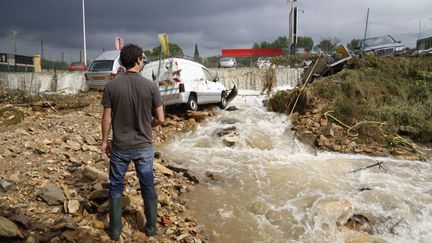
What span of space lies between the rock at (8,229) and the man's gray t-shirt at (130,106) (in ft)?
4.33

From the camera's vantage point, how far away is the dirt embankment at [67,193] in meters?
3.82

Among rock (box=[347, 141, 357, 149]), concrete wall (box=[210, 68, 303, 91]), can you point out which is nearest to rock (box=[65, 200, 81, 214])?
rock (box=[347, 141, 357, 149])

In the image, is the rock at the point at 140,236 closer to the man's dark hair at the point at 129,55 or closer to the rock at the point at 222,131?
the man's dark hair at the point at 129,55

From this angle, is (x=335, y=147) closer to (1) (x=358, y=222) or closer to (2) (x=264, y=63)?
(1) (x=358, y=222)

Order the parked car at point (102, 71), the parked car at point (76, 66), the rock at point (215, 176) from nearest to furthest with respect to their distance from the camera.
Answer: the rock at point (215, 176), the parked car at point (102, 71), the parked car at point (76, 66)

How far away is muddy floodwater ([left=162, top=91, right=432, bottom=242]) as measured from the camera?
16.2 feet

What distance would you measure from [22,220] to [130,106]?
1.79 meters

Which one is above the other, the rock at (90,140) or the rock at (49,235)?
the rock at (90,140)

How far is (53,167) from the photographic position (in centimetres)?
555

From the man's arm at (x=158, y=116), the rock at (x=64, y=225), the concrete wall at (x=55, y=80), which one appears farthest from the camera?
the concrete wall at (x=55, y=80)

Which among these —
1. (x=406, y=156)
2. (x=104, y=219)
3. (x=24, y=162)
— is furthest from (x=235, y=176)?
(x=406, y=156)

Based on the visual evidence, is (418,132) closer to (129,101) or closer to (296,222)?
(296,222)

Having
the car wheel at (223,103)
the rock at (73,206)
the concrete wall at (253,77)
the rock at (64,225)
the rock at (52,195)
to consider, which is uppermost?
the concrete wall at (253,77)

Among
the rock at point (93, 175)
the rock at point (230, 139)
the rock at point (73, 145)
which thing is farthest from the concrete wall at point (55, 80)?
the rock at point (93, 175)
